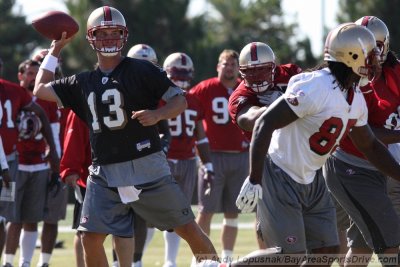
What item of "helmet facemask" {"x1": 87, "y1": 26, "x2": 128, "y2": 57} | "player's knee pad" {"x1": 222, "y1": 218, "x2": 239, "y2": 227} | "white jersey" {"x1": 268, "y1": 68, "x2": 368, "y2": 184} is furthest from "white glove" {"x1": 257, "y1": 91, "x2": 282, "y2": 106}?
"player's knee pad" {"x1": 222, "y1": 218, "x2": 239, "y2": 227}

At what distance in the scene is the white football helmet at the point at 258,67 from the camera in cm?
761

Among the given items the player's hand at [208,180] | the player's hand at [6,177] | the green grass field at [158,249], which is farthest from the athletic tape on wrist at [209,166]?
the player's hand at [6,177]

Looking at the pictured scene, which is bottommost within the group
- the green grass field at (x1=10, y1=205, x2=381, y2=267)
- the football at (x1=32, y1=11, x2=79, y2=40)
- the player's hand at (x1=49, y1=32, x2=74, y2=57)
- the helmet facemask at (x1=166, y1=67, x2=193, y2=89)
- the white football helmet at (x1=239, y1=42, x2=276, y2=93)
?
the green grass field at (x1=10, y1=205, x2=381, y2=267)

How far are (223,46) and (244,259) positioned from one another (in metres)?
44.8

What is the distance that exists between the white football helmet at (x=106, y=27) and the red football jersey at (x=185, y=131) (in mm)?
3938

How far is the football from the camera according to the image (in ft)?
26.8

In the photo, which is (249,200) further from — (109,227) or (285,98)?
(109,227)

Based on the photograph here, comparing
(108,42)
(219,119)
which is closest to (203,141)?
(219,119)

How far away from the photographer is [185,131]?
38.9 feet

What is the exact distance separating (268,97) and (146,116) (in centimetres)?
83

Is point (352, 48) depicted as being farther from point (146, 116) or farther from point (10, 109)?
point (10, 109)

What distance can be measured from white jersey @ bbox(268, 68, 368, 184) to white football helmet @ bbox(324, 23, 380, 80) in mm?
124

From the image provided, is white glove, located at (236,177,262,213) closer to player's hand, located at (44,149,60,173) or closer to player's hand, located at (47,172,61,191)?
player's hand, located at (44,149,60,173)

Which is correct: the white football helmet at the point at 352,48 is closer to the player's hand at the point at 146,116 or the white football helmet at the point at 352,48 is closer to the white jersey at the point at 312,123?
the white jersey at the point at 312,123
